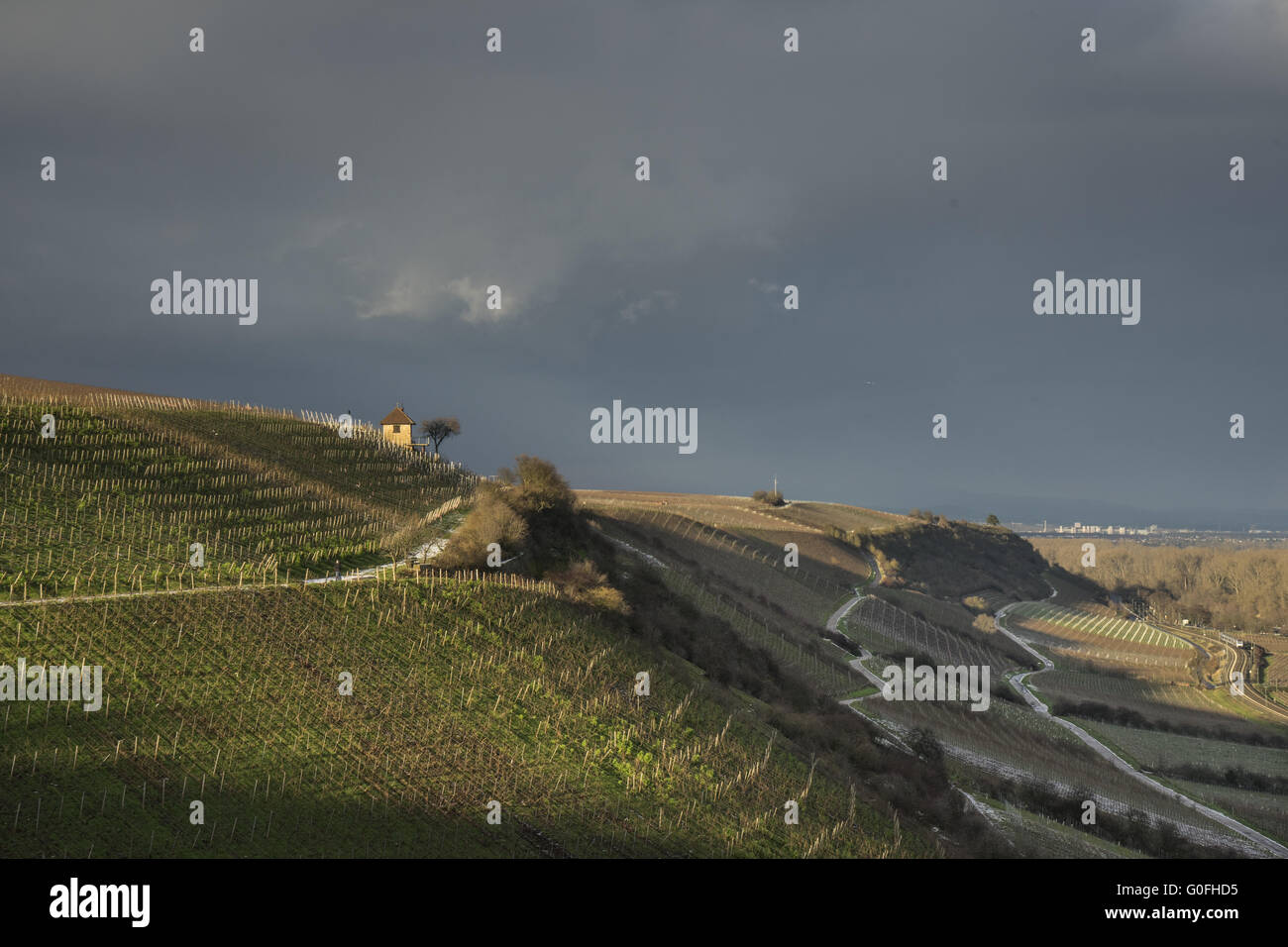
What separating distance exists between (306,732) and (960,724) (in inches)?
1821

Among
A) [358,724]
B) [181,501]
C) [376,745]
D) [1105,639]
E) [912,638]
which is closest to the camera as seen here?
[376,745]

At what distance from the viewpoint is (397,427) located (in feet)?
276

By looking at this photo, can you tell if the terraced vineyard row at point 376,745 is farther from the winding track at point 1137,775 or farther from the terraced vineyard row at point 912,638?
the terraced vineyard row at point 912,638

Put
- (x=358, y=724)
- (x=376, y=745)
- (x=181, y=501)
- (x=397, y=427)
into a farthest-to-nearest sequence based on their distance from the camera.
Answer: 1. (x=397, y=427)
2. (x=181, y=501)
3. (x=358, y=724)
4. (x=376, y=745)

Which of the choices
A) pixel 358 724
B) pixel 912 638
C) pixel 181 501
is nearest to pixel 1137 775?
pixel 912 638

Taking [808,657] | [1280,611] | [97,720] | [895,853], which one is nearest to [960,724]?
[808,657]

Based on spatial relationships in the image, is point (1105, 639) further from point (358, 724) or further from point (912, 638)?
point (358, 724)

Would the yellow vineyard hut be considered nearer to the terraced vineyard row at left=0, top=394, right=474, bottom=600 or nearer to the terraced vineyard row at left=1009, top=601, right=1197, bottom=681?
the terraced vineyard row at left=0, top=394, right=474, bottom=600

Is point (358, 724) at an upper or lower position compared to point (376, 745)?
upper

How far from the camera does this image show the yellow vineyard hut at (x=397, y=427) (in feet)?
273

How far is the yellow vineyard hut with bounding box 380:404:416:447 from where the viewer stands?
83.2 meters
